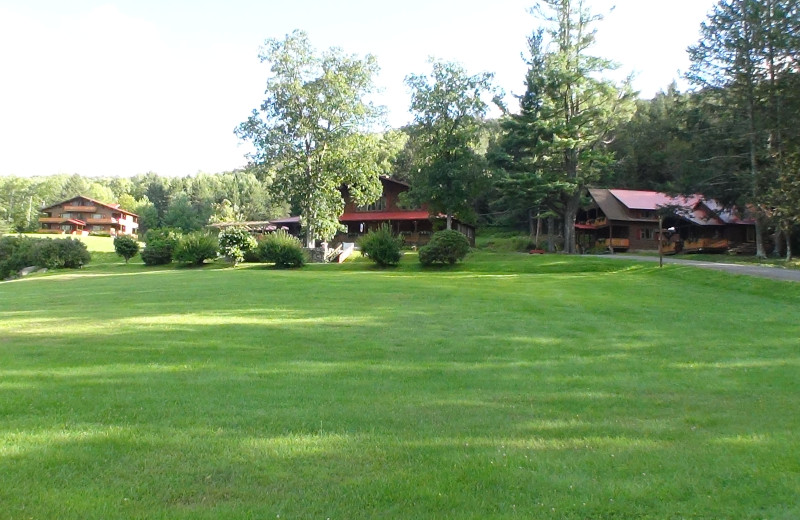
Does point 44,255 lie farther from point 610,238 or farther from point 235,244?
point 610,238

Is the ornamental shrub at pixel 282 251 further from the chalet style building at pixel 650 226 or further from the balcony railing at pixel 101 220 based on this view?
the balcony railing at pixel 101 220

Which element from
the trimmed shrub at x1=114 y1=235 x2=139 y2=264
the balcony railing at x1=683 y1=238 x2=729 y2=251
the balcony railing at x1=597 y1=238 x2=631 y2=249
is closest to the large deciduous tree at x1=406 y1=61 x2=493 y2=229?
the balcony railing at x1=597 y1=238 x2=631 y2=249

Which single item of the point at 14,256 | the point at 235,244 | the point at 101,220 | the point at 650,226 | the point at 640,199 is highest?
the point at 101,220

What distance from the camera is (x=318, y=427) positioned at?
17.9 feet

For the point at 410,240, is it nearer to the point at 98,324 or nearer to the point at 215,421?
the point at 98,324

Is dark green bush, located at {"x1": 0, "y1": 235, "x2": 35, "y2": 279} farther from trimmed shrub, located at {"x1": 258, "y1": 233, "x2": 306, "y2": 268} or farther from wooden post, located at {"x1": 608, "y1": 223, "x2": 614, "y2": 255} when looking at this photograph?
wooden post, located at {"x1": 608, "y1": 223, "x2": 614, "y2": 255}

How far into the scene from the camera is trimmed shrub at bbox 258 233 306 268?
1571 inches

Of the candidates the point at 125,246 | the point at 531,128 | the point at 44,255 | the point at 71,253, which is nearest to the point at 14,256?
the point at 44,255

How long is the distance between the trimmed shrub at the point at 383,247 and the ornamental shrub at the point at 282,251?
A: 491 centimetres

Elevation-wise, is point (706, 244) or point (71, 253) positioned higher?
point (71, 253)

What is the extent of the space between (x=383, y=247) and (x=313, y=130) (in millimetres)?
15093

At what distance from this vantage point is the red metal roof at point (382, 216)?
6131 cm

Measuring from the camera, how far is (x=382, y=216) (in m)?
62.4

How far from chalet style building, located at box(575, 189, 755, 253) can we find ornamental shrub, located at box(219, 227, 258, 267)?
32.6 meters
